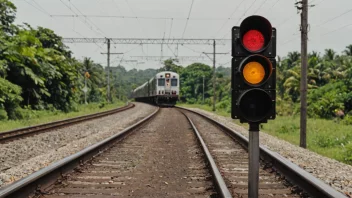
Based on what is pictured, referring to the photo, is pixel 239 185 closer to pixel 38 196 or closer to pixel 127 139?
pixel 38 196

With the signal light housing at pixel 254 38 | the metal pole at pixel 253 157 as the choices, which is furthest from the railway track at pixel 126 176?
the signal light housing at pixel 254 38

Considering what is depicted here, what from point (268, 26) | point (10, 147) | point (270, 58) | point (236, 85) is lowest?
point (10, 147)

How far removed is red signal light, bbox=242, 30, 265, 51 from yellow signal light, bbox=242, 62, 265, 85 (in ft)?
0.59

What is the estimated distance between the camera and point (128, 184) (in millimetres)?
5434

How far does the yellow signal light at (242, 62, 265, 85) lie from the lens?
365 centimetres

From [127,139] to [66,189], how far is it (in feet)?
20.1

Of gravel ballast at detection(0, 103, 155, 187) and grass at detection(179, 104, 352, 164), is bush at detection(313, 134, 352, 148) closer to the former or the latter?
grass at detection(179, 104, 352, 164)

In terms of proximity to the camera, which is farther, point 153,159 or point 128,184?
point 153,159

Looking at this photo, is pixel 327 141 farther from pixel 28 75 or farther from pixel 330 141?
pixel 28 75

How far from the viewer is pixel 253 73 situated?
3.67 m

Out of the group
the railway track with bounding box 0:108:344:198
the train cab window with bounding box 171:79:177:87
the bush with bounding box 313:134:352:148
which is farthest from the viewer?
the train cab window with bounding box 171:79:177:87

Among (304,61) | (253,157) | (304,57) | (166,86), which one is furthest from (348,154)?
(166,86)

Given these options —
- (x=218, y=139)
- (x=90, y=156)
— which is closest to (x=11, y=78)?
(x=218, y=139)

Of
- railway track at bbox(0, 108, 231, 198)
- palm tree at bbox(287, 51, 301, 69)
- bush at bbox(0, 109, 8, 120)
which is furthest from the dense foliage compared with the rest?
palm tree at bbox(287, 51, 301, 69)
